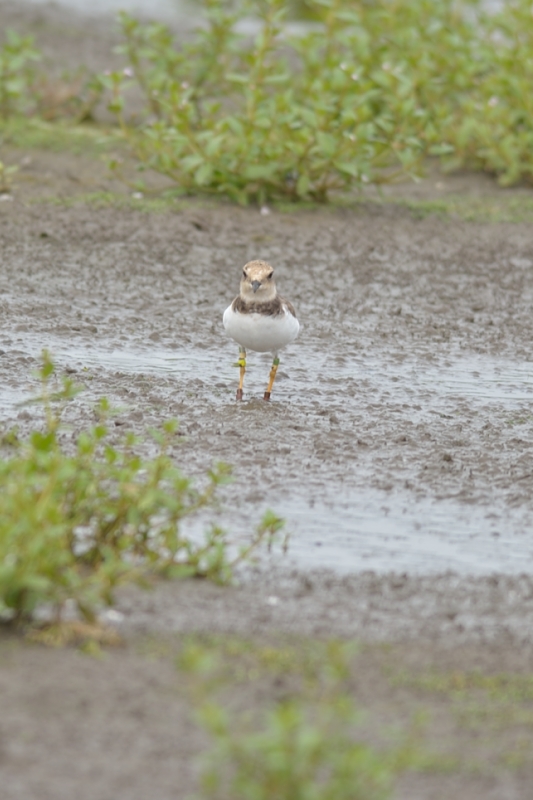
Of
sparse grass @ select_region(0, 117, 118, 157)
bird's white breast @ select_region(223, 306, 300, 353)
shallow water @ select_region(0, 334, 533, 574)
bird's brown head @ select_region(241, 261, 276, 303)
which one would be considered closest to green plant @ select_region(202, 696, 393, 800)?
shallow water @ select_region(0, 334, 533, 574)

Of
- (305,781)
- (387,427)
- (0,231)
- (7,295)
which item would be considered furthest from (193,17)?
(305,781)

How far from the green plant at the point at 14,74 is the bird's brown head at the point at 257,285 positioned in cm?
561

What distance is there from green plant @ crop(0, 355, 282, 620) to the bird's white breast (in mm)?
2158

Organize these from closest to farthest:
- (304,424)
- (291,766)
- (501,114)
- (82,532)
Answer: (291,766) < (82,532) < (304,424) < (501,114)

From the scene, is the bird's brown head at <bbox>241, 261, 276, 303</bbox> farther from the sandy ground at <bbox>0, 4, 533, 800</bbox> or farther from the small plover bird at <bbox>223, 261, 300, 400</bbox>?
the sandy ground at <bbox>0, 4, 533, 800</bbox>

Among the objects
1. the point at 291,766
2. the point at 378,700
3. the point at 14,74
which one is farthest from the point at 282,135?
the point at 291,766

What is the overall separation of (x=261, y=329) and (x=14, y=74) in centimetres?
687

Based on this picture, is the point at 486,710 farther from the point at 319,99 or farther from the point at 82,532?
the point at 319,99

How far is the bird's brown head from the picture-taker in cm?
716

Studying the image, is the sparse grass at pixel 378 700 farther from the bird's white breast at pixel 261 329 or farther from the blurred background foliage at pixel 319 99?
the blurred background foliage at pixel 319 99

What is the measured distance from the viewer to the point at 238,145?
10.4m

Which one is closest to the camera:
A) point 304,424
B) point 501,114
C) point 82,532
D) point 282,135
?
point 82,532

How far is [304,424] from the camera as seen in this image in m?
6.93

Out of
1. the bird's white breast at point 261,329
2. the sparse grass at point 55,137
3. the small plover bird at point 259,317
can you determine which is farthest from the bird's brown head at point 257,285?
the sparse grass at point 55,137
